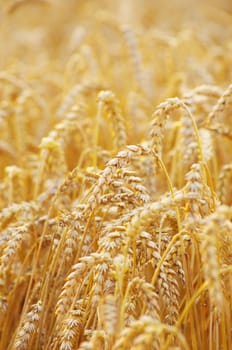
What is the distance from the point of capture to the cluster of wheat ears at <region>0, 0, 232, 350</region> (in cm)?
82

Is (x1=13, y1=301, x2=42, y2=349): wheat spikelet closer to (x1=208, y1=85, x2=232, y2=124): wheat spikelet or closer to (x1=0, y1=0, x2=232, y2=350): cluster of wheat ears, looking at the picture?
(x1=0, y1=0, x2=232, y2=350): cluster of wheat ears

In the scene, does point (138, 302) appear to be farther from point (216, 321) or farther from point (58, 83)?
point (58, 83)

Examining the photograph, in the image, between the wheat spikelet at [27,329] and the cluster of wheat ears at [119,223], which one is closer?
the cluster of wheat ears at [119,223]

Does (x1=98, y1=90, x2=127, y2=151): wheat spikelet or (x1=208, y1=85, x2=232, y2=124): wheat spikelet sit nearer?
(x1=208, y1=85, x2=232, y2=124): wheat spikelet

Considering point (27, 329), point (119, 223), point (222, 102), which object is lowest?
point (27, 329)

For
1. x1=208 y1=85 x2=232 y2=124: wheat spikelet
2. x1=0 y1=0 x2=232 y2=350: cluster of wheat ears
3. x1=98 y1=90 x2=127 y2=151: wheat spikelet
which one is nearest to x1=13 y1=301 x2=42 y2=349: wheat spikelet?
x1=0 y1=0 x2=232 y2=350: cluster of wheat ears

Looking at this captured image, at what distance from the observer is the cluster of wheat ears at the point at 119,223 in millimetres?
824

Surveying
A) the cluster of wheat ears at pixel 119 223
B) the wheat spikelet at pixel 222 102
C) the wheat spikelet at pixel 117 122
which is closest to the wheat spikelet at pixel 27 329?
the cluster of wheat ears at pixel 119 223

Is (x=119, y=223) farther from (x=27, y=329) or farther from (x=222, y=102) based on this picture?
(x=222, y=102)

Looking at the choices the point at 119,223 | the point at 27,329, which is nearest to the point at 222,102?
the point at 119,223

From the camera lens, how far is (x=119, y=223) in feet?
3.13

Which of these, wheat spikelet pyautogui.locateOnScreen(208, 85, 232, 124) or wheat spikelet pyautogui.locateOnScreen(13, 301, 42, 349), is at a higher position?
wheat spikelet pyautogui.locateOnScreen(208, 85, 232, 124)

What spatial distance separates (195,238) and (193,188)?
88 mm

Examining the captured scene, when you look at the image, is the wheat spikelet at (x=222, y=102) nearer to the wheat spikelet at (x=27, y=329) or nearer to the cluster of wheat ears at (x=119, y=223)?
the cluster of wheat ears at (x=119, y=223)
